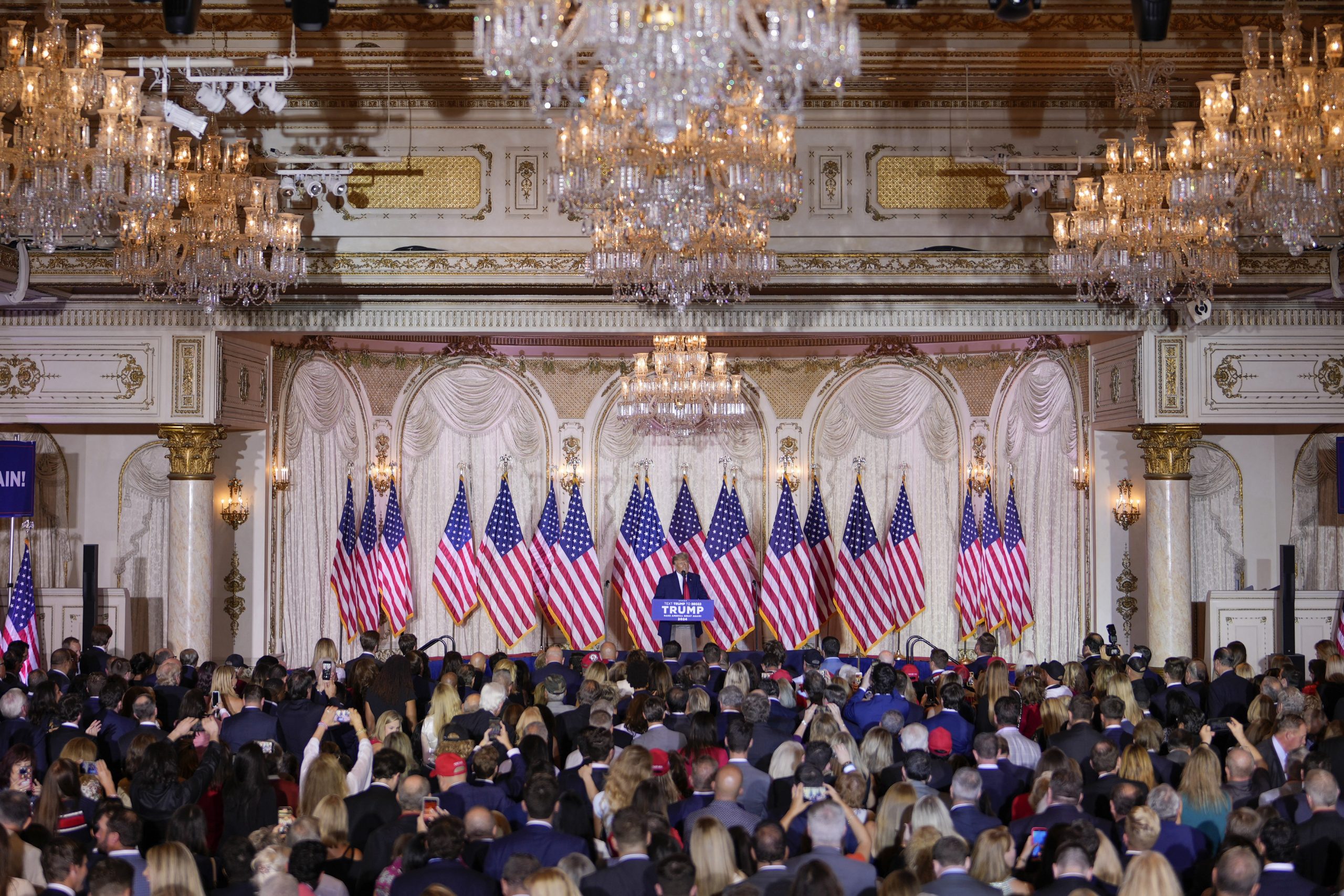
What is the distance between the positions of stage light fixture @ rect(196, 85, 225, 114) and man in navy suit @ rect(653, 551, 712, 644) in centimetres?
761

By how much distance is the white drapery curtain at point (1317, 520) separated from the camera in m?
17.2

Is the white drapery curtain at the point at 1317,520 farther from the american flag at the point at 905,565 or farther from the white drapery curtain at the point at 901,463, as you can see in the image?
the american flag at the point at 905,565

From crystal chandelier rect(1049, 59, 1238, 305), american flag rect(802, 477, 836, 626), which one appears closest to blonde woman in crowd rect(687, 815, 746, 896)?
crystal chandelier rect(1049, 59, 1238, 305)

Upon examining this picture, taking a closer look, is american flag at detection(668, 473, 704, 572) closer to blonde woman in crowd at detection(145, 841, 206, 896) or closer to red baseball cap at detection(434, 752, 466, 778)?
red baseball cap at detection(434, 752, 466, 778)

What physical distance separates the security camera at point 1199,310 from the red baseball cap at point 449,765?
37.0 ft

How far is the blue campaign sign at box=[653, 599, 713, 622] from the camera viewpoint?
16703 mm

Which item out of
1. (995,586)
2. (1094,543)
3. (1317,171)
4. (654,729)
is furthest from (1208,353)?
(654,729)

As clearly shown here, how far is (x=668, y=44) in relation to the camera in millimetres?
7379

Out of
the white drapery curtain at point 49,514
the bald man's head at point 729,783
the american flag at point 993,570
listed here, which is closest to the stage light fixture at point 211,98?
the white drapery curtain at point 49,514

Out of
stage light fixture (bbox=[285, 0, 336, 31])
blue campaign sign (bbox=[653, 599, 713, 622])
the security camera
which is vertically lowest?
blue campaign sign (bbox=[653, 599, 713, 622])

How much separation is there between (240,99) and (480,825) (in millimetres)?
8389

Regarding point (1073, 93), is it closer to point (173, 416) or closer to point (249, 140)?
point (249, 140)

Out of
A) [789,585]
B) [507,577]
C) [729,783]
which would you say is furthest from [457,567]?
[729,783]

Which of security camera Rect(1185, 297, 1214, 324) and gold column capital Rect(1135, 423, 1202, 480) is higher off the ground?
security camera Rect(1185, 297, 1214, 324)
